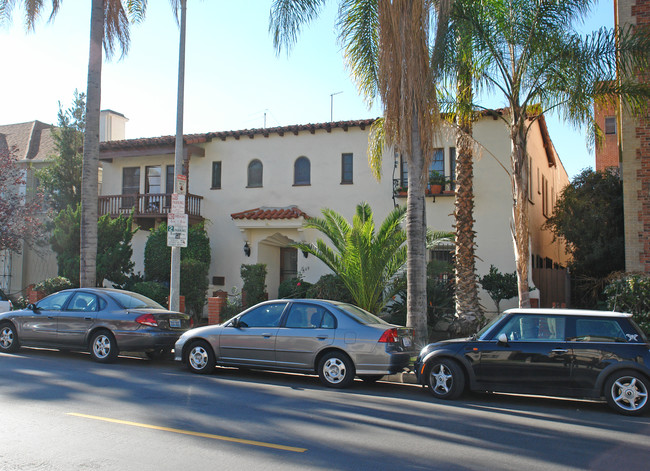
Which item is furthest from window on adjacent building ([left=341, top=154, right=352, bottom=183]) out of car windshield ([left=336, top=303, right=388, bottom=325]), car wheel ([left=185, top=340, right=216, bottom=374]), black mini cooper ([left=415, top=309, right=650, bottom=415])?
black mini cooper ([left=415, top=309, right=650, bottom=415])

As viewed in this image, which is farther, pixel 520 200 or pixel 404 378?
pixel 520 200

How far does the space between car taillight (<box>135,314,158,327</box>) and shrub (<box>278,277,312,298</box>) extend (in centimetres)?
686

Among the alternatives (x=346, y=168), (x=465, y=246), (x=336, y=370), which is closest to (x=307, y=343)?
(x=336, y=370)

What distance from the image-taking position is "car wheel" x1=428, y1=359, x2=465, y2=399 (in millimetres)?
8539

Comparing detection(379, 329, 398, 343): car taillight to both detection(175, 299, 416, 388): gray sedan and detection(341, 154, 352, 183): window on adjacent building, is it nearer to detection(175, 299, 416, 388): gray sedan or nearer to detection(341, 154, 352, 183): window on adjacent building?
detection(175, 299, 416, 388): gray sedan

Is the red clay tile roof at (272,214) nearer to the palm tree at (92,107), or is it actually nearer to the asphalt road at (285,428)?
the palm tree at (92,107)

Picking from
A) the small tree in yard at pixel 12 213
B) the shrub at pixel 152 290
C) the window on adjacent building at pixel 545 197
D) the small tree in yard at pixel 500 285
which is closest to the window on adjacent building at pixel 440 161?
the small tree in yard at pixel 500 285

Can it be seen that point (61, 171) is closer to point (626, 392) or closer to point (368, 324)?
point (368, 324)

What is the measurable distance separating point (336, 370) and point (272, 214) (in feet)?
37.4

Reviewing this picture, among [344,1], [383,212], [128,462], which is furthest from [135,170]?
[128,462]

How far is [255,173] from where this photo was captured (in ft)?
70.9

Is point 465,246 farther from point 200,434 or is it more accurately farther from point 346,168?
point 200,434

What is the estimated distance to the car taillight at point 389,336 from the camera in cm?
917

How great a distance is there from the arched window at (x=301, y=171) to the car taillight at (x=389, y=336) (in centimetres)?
1210
